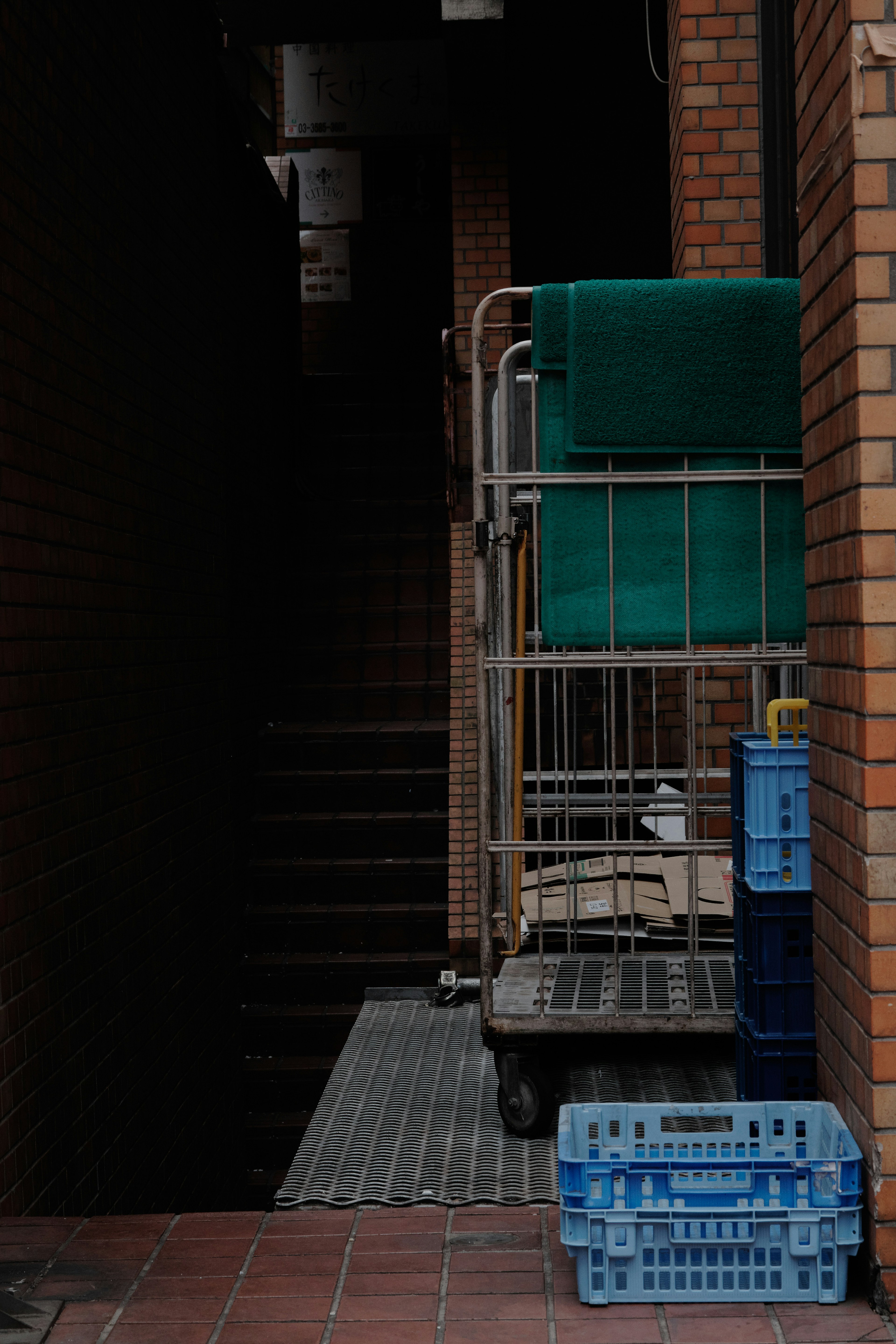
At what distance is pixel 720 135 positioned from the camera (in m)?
5.42

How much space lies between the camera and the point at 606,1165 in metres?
2.39

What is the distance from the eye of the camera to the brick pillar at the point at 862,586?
2.37m

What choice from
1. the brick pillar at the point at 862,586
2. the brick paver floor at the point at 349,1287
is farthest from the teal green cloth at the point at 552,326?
the brick paver floor at the point at 349,1287

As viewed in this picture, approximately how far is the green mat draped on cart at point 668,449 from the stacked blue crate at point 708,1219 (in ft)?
4.75

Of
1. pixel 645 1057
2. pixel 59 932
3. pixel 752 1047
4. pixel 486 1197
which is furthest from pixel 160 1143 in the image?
pixel 752 1047

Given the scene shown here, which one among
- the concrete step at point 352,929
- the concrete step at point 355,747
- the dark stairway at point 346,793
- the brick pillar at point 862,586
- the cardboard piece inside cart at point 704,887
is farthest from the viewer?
the concrete step at point 355,747

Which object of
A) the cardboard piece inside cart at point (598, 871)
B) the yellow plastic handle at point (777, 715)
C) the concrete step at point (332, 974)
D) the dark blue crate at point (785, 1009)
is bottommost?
the concrete step at point (332, 974)

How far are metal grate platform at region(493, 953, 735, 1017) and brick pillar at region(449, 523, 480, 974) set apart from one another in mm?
1321

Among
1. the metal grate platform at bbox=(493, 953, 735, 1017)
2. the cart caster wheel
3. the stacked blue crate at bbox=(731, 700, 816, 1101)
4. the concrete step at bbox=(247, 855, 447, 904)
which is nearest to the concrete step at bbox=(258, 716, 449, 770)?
the concrete step at bbox=(247, 855, 447, 904)

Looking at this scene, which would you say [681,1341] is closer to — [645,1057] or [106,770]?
[645,1057]

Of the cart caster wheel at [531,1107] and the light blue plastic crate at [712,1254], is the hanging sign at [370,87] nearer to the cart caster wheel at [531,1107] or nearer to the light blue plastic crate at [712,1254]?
the cart caster wheel at [531,1107]

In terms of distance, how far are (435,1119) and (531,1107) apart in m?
0.37

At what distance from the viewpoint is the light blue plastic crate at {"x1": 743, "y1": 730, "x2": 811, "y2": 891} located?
288 cm

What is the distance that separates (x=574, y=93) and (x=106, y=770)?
9754mm
